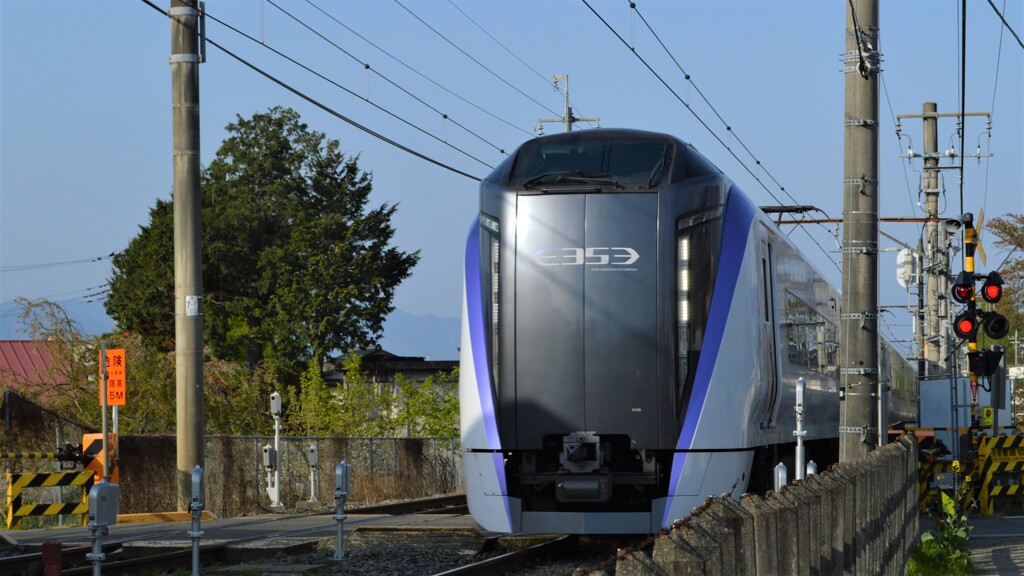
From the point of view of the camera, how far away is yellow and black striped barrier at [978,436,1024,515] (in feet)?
69.9

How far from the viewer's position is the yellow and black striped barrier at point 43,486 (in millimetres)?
18156

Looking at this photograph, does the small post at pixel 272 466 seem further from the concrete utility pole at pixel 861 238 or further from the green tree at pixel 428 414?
the green tree at pixel 428 414

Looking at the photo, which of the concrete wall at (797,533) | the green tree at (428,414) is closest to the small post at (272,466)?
the concrete wall at (797,533)

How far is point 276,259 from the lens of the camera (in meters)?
59.2

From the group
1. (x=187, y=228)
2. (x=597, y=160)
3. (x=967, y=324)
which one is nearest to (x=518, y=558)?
(x=597, y=160)

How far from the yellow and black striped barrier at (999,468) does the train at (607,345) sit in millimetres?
9927

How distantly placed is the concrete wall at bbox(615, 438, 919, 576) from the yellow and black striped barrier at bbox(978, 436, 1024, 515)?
31.4 ft

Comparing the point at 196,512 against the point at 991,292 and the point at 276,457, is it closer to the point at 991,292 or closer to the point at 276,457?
the point at 276,457

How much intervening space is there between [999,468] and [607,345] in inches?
451

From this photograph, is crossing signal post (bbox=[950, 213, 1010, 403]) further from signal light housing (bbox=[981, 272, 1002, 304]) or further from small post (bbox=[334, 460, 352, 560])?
small post (bbox=[334, 460, 352, 560])

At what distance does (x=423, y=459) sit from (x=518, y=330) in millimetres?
19186

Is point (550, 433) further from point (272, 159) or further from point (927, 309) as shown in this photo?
point (272, 159)

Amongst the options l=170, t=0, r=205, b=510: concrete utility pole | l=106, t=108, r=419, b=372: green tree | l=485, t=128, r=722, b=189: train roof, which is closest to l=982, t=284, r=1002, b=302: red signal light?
l=485, t=128, r=722, b=189: train roof

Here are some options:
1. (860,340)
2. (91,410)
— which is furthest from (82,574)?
(91,410)
